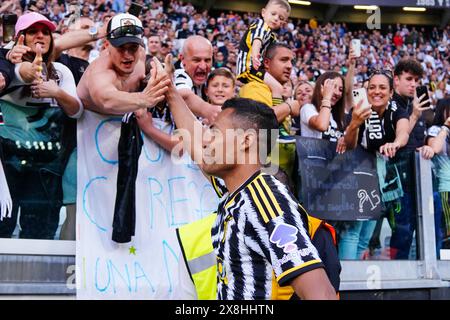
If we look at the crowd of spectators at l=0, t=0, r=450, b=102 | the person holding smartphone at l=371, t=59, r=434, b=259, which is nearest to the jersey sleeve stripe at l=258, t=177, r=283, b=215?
the person holding smartphone at l=371, t=59, r=434, b=259

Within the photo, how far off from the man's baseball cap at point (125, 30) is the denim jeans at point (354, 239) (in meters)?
2.74

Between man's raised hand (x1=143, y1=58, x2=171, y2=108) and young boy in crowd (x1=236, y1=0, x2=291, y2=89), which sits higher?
young boy in crowd (x1=236, y1=0, x2=291, y2=89)

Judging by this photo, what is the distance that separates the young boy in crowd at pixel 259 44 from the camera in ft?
20.5

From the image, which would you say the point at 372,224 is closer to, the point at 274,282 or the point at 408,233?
the point at 408,233

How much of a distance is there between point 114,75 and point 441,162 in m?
3.78

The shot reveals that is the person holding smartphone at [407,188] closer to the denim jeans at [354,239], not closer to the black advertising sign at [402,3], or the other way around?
the denim jeans at [354,239]

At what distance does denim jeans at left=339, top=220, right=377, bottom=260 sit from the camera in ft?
21.1

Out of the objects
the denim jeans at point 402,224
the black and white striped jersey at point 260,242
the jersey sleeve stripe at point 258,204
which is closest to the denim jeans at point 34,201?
the black and white striped jersey at point 260,242

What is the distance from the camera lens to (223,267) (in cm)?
324

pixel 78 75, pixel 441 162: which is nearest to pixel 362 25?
pixel 441 162

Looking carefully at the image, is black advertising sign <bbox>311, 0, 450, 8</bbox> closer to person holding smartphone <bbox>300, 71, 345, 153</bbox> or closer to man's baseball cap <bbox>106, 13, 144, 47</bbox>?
person holding smartphone <bbox>300, 71, 345, 153</bbox>

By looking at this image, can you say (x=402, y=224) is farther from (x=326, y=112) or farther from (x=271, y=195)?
(x=271, y=195)

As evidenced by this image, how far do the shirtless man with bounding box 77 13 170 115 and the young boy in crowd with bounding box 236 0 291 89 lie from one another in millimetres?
1298

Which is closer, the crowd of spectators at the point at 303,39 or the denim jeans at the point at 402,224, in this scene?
the denim jeans at the point at 402,224
